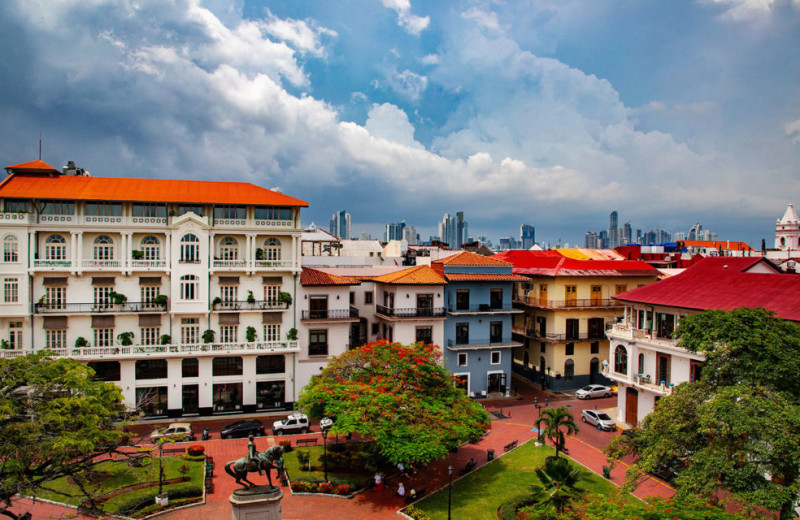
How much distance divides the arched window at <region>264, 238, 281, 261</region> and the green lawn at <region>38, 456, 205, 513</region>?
702 inches

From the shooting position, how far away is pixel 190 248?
43.1 metres

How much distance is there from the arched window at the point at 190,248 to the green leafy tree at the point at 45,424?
18.3 metres

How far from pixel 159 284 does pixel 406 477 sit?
2560 centimetres

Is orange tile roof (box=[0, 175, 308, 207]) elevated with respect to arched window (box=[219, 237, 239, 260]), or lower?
elevated

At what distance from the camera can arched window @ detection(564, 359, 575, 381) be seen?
5275 cm

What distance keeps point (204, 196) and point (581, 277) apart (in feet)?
120

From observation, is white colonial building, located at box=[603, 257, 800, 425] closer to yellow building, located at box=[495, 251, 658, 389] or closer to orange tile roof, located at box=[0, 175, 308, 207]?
yellow building, located at box=[495, 251, 658, 389]

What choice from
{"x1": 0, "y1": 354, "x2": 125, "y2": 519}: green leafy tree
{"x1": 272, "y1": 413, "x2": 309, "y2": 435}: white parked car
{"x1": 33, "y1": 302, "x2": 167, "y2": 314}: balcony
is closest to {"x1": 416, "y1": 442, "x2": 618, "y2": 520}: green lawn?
{"x1": 272, "y1": 413, "x2": 309, "y2": 435}: white parked car

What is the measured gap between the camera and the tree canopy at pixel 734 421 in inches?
742

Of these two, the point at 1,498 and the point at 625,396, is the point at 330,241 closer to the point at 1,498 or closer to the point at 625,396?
the point at 625,396

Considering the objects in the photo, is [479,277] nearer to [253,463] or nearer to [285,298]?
[285,298]

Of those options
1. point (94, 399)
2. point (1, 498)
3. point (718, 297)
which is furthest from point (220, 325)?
point (718, 297)

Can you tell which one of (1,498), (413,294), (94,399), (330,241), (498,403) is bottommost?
(498,403)

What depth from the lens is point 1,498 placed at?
20.1m
